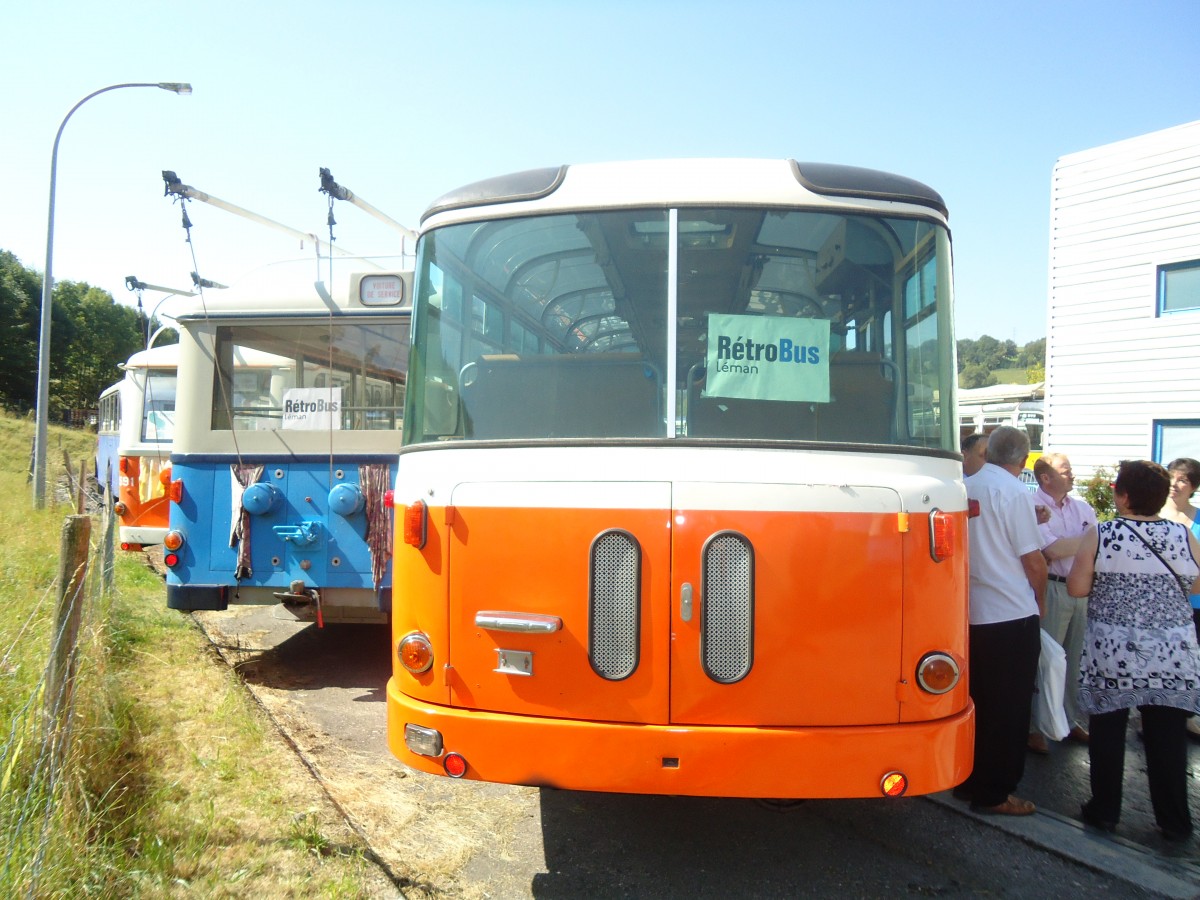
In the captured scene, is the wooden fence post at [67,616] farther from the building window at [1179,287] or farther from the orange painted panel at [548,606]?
the building window at [1179,287]

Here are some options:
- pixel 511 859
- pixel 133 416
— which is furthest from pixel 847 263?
pixel 133 416

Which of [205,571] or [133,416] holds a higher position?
[133,416]

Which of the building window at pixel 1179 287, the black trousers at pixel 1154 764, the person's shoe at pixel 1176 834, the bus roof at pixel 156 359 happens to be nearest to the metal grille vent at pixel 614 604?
the black trousers at pixel 1154 764

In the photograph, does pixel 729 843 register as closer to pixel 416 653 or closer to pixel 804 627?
pixel 804 627

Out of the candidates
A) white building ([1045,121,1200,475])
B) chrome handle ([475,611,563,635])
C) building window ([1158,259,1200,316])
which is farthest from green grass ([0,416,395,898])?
building window ([1158,259,1200,316])

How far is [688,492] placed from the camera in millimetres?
3182

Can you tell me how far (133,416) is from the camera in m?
11.7

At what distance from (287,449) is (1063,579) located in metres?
5.20

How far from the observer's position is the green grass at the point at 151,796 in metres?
3.08

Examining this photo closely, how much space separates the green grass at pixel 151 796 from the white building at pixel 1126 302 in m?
15.6

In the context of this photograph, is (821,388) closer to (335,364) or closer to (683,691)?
(683,691)

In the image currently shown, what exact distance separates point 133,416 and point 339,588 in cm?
702

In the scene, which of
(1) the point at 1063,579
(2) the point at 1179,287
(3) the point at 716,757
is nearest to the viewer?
(3) the point at 716,757

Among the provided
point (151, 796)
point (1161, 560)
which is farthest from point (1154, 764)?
point (151, 796)
